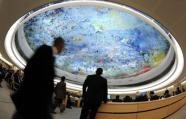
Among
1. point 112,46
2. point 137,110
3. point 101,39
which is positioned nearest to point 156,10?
point 137,110

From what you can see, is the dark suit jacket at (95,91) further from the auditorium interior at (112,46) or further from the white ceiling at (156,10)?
the white ceiling at (156,10)

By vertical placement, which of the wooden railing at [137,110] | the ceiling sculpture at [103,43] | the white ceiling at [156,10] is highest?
the ceiling sculpture at [103,43]

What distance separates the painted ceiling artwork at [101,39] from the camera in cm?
1622

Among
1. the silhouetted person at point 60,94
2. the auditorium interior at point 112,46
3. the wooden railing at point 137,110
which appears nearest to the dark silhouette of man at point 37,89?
the auditorium interior at point 112,46

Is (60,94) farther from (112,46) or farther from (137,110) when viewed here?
(112,46)

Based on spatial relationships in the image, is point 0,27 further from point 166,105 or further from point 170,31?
point 166,105

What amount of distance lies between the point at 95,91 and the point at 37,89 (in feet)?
9.45

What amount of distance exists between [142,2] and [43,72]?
5.82 meters

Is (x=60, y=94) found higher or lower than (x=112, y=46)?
lower

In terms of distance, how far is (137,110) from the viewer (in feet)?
25.0

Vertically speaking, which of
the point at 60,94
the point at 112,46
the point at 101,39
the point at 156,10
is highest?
the point at 101,39

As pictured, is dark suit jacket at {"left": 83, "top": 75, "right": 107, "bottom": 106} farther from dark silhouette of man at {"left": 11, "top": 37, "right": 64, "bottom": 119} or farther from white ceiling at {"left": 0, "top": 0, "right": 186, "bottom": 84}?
white ceiling at {"left": 0, "top": 0, "right": 186, "bottom": 84}

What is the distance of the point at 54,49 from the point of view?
405 cm

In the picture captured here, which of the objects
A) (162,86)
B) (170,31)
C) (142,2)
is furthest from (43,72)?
(162,86)
